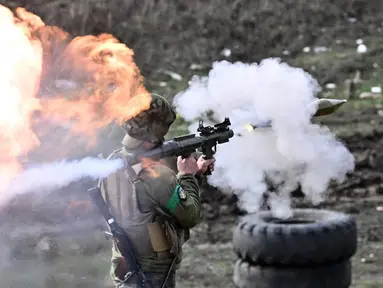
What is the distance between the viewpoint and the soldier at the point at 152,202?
13.4 feet

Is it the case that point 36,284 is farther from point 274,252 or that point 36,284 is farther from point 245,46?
point 245,46

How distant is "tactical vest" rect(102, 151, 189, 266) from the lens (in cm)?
412

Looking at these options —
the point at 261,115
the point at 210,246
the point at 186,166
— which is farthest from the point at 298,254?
the point at 186,166

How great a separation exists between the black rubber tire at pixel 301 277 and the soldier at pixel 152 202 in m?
2.36

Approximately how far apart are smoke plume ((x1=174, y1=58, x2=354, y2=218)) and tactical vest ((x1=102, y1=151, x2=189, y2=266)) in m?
1.23

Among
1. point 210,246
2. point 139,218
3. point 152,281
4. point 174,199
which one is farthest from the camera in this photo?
point 210,246

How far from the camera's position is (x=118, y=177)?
13.6 ft

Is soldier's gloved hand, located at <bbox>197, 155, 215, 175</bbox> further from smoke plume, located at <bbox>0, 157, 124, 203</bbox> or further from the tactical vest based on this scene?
smoke plume, located at <bbox>0, 157, 124, 203</bbox>

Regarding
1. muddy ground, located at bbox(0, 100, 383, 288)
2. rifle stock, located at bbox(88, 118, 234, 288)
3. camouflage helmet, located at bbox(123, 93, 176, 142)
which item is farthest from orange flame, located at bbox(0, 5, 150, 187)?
muddy ground, located at bbox(0, 100, 383, 288)

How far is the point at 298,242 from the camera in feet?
21.0

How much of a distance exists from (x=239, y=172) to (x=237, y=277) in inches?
47.0

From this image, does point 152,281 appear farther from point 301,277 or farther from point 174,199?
point 301,277

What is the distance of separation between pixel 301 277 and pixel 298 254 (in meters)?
0.21

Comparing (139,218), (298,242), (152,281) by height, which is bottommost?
(298,242)
